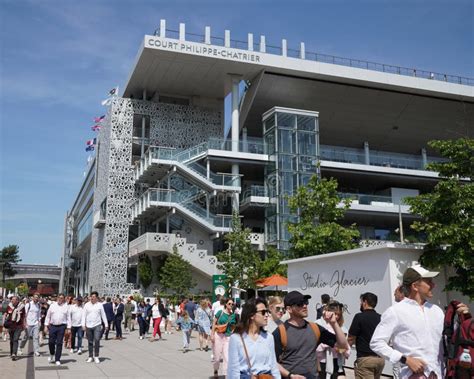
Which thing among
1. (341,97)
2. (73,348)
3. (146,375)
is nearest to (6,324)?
(73,348)

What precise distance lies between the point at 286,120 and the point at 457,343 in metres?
38.7

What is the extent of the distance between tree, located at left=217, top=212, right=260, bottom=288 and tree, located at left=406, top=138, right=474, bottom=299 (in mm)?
16578

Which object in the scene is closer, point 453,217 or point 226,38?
point 453,217

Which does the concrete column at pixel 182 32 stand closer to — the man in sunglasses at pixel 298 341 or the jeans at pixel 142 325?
the jeans at pixel 142 325

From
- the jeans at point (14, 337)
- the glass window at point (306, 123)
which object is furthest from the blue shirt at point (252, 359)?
the glass window at point (306, 123)

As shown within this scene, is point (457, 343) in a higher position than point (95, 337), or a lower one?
higher

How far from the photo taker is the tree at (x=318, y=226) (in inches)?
1013

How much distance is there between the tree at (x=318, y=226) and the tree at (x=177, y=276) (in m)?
11.5

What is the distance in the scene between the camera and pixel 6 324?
16625mm

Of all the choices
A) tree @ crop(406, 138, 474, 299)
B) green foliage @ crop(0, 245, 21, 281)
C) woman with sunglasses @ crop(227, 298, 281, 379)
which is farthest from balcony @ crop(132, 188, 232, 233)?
green foliage @ crop(0, 245, 21, 281)

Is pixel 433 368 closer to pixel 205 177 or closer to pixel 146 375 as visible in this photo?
pixel 146 375

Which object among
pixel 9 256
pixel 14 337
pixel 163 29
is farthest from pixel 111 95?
pixel 9 256

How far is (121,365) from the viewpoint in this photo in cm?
1559

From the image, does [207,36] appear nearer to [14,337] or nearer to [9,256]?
[14,337]
